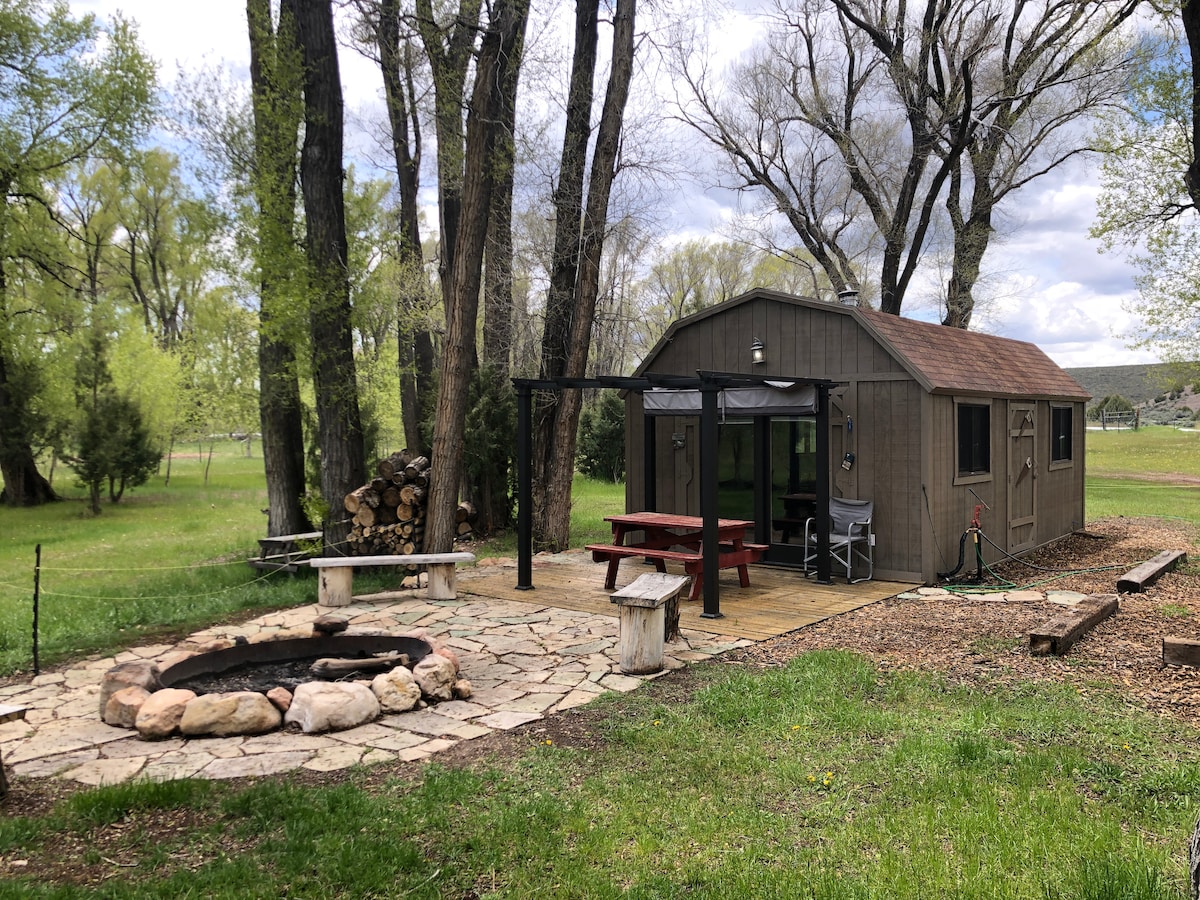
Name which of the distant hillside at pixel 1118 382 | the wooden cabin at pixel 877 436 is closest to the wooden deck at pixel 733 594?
the wooden cabin at pixel 877 436

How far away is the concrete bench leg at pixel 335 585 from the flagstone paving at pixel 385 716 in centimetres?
13

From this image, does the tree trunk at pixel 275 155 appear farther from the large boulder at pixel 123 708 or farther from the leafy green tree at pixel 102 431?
the leafy green tree at pixel 102 431

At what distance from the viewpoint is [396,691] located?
15.9ft

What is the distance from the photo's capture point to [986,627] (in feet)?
22.0

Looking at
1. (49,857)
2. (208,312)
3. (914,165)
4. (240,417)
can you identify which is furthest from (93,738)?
(208,312)

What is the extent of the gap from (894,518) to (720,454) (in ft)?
7.21

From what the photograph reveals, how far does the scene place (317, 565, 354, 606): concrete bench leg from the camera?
7848mm

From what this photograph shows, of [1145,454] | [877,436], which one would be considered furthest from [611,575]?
[1145,454]

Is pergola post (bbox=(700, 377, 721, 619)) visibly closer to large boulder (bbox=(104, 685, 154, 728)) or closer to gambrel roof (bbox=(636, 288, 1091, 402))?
gambrel roof (bbox=(636, 288, 1091, 402))

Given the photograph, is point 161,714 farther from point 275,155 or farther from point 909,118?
point 909,118

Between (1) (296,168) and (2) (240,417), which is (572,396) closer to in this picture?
(1) (296,168)

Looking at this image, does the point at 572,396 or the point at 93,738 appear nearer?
the point at 93,738

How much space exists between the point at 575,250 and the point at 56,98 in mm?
10001

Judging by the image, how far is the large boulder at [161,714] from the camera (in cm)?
442
